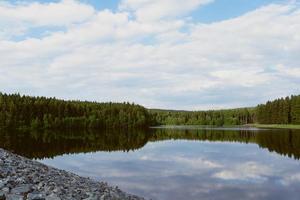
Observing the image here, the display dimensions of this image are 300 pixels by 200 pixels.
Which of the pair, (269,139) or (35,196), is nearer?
(35,196)

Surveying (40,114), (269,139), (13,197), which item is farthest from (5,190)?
(40,114)

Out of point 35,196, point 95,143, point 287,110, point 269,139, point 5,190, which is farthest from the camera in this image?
point 287,110

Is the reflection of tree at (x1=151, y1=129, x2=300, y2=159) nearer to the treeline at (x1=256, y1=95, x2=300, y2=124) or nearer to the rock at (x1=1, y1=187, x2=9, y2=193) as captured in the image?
the rock at (x1=1, y1=187, x2=9, y2=193)

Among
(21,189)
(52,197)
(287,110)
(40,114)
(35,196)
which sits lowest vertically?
(52,197)

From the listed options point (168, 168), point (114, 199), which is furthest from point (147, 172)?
point (114, 199)

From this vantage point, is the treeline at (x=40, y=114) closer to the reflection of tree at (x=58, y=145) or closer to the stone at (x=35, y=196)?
the reflection of tree at (x=58, y=145)

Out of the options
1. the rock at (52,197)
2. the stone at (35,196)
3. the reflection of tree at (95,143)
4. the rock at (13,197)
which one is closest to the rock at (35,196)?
the stone at (35,196)

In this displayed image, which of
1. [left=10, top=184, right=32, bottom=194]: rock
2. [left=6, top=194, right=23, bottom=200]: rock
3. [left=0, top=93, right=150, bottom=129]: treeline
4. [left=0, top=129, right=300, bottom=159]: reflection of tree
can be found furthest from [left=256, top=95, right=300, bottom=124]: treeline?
[left=6, top=194, right=23, bottom=200]: rock

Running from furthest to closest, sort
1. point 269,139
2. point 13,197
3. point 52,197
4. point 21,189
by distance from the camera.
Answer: point 269,139 → point 21,189 → point 52,197 → point 13,197

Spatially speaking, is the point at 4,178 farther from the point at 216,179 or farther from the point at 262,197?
the point at 216,179

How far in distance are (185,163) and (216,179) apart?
14.0 meters

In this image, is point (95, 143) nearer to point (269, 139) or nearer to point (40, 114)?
point (269, 139)

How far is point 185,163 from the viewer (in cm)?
5328

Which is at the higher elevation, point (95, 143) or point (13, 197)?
point (13, 197)
